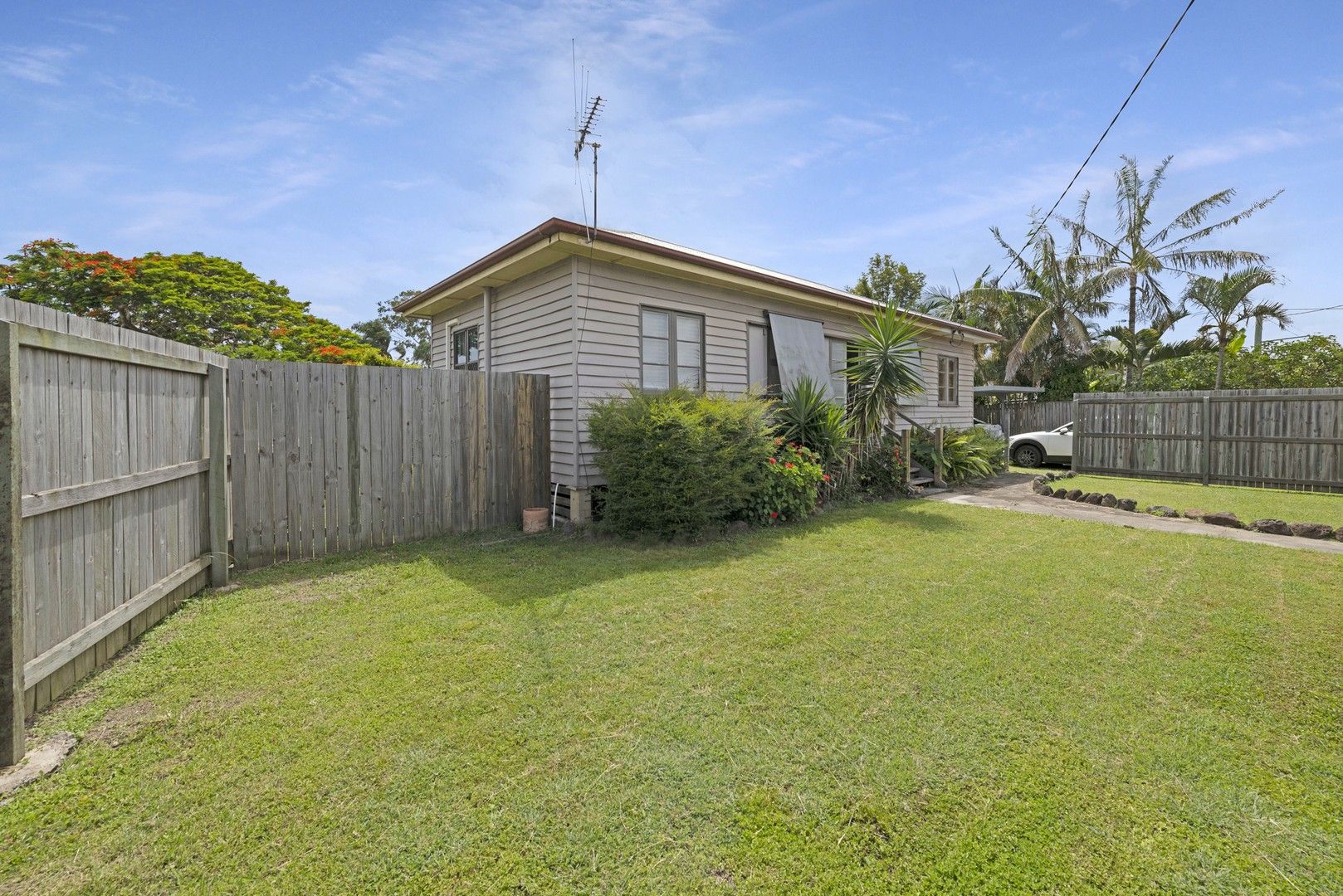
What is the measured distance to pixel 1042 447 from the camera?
14266mm

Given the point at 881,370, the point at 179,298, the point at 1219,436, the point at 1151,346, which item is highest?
the point at 179,298

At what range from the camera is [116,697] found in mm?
2691

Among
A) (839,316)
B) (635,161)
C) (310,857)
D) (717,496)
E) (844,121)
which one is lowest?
(310,857)

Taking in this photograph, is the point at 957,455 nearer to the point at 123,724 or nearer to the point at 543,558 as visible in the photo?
the point at 543,558

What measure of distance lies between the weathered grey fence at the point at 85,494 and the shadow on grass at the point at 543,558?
1142mm

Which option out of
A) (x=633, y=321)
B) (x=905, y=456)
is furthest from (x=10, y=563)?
(x=905, y=456)

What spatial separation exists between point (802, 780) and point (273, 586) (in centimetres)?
426

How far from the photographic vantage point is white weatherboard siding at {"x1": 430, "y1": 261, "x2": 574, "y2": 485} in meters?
6.90

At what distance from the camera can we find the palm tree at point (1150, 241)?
18297 mm

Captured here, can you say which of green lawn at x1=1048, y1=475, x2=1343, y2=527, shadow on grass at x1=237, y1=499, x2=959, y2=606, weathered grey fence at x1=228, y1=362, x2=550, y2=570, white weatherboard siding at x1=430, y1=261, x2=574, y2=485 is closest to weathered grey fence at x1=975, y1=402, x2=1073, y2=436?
green lawn at x1=1048, y1=475, x2=1343, y2=527

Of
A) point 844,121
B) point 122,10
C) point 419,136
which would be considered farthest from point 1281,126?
point 122,10

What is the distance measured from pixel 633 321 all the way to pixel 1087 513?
6.42m

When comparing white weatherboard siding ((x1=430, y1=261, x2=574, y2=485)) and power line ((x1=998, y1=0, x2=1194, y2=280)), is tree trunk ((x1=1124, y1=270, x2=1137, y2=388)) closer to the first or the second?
power line ((x1=998, y1=0, x2=1194, y2=280))

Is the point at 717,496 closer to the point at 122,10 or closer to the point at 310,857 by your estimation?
the point at 310,857
